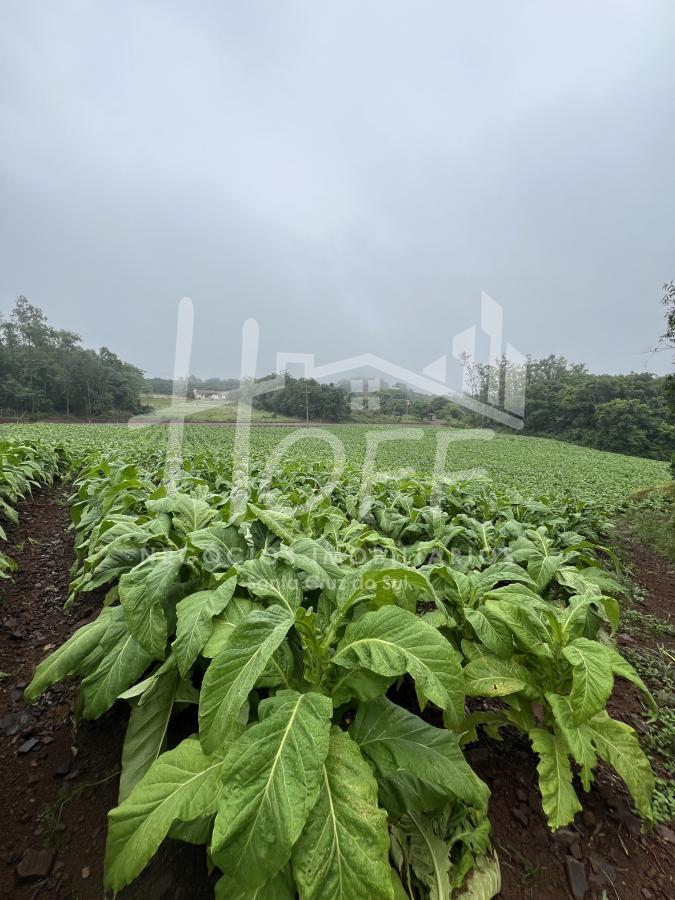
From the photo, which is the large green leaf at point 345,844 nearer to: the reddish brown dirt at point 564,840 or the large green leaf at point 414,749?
the large green leaf at point 414,749

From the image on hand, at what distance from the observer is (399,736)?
1.19 metres

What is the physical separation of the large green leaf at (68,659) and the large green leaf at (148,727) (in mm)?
282

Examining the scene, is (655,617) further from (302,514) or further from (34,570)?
(34,570)

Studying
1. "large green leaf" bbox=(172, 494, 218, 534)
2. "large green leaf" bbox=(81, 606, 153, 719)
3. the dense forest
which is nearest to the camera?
"large green leaf" bbox=(81, 606, 153, 719)

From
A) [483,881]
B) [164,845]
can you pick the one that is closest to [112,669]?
[164,845]

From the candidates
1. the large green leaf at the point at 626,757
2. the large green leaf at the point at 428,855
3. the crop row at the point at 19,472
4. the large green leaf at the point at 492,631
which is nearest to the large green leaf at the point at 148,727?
the large green leaf at the point at 428,855

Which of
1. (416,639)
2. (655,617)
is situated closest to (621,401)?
(655,617)

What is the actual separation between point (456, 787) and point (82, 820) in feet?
4.24

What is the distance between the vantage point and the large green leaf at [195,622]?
1241 mm

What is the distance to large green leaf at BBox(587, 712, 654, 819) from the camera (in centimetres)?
126

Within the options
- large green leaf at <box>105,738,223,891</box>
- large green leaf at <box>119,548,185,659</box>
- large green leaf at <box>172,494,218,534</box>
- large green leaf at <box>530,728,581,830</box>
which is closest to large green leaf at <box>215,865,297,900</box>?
large green leaf at <box>105,738,223,891</box>

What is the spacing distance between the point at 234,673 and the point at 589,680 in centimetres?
115

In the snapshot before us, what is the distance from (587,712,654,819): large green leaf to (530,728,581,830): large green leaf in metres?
0.13

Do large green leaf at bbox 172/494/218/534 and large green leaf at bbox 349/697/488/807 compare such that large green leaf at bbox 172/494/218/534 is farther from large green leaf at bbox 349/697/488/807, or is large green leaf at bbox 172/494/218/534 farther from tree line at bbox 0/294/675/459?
tree line at bbox 0/294/675/459
